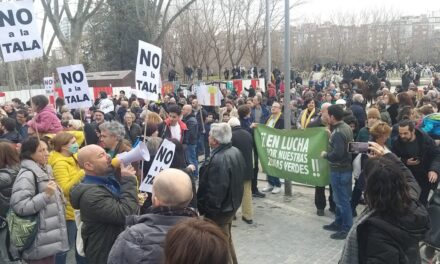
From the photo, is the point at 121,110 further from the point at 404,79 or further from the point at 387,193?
the point at 404,79

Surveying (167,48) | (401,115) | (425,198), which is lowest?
(425,198)

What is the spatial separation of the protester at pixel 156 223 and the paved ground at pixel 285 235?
3.20 metres

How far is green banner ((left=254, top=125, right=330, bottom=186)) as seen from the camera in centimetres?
705

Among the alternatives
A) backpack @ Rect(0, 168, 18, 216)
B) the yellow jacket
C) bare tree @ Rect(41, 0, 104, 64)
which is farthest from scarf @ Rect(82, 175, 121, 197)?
bare tree @ Rect(41, 0, 104, 64)

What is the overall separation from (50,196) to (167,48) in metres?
41.8

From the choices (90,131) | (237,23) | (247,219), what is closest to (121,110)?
(90,131)

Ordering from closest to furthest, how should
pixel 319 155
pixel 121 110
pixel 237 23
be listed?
pixel 319 155, pixel 121 110, pixel 237 23

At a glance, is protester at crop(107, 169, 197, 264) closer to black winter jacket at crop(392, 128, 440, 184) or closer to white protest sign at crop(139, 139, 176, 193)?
white protest sign at crop(139, 139, 176, 193)

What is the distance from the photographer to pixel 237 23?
140 feet

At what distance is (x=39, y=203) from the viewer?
13.3 ft

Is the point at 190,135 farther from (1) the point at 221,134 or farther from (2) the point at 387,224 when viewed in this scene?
(2) the point at 387,224

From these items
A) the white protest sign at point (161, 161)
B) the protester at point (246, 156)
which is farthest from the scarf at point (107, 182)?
the protester at point (246, 156)

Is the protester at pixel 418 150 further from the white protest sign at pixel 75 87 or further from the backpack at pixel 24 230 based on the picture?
the white protest sign at pixel 75 87

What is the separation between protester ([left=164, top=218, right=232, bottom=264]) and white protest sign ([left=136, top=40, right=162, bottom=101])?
12.2ft
